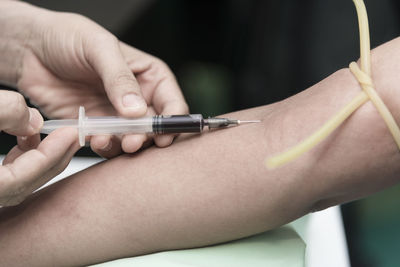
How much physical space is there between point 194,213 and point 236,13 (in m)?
1.67

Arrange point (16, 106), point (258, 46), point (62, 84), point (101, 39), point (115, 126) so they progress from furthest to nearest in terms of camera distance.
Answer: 1. point (258, 46)
2. point (62, 84)
3. point (101, 39)
4. point (115, 126)
5. point (16, 106)

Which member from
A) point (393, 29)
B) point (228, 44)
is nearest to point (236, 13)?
point (228, 44)

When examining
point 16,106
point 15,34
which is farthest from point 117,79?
point 15,34

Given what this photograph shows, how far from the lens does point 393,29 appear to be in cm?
137

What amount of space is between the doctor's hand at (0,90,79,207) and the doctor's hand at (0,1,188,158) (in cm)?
11

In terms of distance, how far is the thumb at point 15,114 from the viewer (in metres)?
0.64

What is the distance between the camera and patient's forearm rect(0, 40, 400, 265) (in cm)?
61

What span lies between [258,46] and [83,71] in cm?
104

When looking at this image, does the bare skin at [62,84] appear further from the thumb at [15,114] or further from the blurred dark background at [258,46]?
the blurred dark background at [258,46]

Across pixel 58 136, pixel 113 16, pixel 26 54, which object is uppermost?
pixel 113 16

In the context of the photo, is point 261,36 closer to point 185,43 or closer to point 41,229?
point 185,43

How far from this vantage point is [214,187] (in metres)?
0.67

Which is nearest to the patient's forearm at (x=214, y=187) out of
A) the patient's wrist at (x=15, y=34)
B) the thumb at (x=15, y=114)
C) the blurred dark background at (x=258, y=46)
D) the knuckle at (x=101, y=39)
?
the thumb at (x=15, y=114)

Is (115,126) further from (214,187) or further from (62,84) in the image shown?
(62,84)
